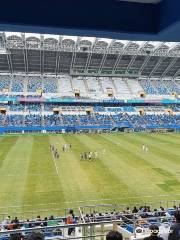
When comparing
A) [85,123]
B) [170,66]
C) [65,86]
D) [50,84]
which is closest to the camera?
[85,123]

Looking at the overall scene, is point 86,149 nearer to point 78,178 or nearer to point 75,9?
Answer: point 78,178

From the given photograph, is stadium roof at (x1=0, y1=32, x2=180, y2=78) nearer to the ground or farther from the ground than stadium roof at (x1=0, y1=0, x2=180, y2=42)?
farther from the ground

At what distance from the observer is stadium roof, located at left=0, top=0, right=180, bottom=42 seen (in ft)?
20.8

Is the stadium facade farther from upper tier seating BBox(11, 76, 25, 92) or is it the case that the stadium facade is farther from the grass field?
the grass field

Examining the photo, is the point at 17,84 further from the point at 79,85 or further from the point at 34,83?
the point at 79,85

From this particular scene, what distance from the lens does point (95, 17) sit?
6660 mm

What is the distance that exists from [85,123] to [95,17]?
7633 centimetres

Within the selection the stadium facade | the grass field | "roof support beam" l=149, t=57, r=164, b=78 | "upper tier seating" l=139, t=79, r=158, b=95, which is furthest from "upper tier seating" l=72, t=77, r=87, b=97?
the grass field

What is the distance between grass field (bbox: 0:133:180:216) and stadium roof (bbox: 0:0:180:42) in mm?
17220

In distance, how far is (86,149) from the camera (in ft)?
163

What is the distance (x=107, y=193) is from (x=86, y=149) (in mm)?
22724

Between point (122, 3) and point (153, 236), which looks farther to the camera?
point (122, 3)

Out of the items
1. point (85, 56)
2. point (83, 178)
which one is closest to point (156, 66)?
point (85, 56)

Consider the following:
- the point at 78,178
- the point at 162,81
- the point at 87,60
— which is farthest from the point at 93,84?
the point at 78,178
